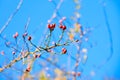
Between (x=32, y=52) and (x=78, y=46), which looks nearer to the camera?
(x=32, y=52)

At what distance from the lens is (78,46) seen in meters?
4.95

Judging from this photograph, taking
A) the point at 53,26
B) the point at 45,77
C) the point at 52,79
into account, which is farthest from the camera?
the point at 52,79

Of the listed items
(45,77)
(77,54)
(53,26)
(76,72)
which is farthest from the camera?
(45,77)

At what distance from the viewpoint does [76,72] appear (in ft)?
14.9

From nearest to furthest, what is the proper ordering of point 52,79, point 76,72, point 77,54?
point 76,72
point 77,54
point 52,79

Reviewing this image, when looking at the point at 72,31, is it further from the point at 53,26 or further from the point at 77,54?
the point at 53,26

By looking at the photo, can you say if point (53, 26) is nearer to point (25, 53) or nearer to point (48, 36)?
point (48, 36)

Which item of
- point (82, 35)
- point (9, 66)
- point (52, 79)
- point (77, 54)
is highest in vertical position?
point (52, 79)

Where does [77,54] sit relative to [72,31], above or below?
below

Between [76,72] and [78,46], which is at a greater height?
[78,46]

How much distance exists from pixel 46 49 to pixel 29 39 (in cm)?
15

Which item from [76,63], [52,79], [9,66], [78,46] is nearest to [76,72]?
[76,63]

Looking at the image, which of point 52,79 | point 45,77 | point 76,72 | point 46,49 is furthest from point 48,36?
point 52,79

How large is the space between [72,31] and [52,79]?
6.28ft
